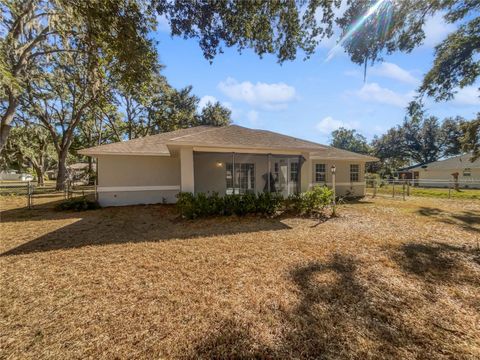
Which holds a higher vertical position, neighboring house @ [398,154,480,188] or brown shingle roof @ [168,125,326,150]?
brown shingle roof @ [168,125,326,150]

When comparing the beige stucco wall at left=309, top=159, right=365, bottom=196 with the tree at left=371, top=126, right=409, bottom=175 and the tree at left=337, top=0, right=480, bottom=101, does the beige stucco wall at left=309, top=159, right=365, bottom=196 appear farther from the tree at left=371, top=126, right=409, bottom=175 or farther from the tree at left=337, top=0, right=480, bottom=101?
the tree at left=371, top=126, right=409, bottom=175

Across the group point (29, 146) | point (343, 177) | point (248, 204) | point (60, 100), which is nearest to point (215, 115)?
point (60, 100)

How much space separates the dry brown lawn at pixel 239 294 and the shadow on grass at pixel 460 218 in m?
1.33

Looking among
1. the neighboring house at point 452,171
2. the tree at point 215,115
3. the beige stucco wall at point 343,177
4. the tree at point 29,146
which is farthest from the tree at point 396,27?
the tree at point 29,146

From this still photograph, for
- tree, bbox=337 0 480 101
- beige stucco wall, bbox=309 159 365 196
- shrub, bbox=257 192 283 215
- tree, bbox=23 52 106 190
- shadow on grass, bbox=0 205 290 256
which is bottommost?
shadow on grass, bbox=0 205 290 256

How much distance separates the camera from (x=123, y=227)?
7.08m

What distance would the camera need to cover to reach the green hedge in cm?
801

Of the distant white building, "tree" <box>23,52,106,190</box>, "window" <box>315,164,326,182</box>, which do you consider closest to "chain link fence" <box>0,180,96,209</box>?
"tree" <box>23,52,106,190</box>

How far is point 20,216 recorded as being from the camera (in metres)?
8.71

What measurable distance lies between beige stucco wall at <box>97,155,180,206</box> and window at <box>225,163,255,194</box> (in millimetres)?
2944

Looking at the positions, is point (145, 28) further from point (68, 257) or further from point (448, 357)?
point (448, 357)

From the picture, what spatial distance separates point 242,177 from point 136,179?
5836mm

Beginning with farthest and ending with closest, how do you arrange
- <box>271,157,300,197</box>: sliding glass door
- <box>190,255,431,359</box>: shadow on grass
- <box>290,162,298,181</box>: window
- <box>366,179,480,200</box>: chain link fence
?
1. <box>366,179,480,200</box>: chain link fence
2. <box>290,162,298,181</box>: window
3. <box>271,157,300,197</box>: sliding glass door
4. <box>190,255,431,359</box>: shadow on grass

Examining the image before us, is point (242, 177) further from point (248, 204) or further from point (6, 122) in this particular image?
point (6, 122)
